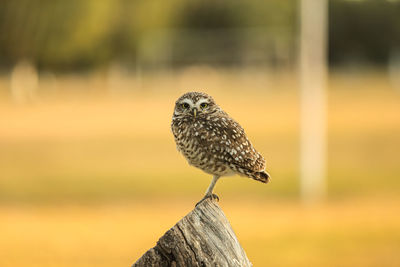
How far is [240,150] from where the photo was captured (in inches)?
170

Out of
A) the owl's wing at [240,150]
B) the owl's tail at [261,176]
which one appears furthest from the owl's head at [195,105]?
the owl's tail at [261,176]

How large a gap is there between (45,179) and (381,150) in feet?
97.9

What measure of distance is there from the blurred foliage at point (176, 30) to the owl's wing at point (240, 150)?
89.7m

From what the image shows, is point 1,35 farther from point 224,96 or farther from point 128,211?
point 128,211

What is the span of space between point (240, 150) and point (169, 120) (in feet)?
278

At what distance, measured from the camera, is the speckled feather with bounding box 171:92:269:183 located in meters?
4.36

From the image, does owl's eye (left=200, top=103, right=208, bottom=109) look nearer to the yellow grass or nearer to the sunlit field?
the yellow grass

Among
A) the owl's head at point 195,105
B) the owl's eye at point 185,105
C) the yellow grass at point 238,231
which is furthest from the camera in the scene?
the yellow grass at point 238,231

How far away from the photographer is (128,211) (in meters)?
47.2

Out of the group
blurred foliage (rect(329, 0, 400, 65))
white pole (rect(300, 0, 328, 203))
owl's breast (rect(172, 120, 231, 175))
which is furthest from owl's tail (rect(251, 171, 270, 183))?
blurred foliage (rect(329, 0, 400, 65))

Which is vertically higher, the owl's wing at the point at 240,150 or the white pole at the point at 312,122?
the white pole at the point at 312,122

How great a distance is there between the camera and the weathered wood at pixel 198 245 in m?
3.26

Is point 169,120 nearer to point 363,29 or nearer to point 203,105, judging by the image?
point 363,29

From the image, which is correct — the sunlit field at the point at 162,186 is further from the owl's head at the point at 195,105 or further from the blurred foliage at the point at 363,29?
→ the owl's head at the point at 195,105
